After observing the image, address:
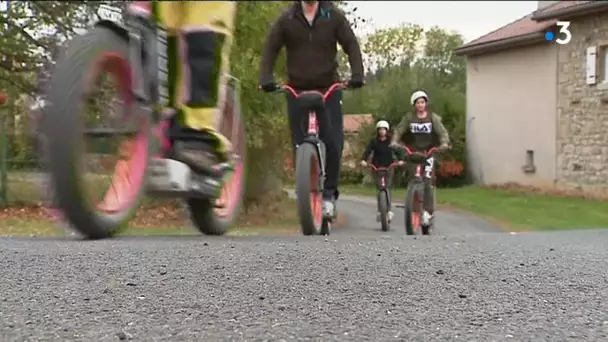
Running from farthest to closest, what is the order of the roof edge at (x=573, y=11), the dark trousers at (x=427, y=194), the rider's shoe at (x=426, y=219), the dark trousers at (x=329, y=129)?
the roof edge at (x=573, y=11)
the dark trousers at (x=427, y=194)
the rider's shoe at (x=426, y=219)
the dark trousers at (x=329, y=129)

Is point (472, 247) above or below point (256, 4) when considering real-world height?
below

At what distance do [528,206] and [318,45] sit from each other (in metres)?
16.7

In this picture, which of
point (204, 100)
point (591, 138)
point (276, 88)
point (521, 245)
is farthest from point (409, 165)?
point (591, 138)

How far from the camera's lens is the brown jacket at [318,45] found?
6.20m

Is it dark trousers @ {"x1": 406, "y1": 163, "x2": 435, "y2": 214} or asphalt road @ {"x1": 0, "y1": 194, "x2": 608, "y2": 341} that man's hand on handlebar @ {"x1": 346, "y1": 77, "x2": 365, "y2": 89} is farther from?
dark trousers @ {"x1": 406, "y1": 163, "x2": 435, "y2": 214}

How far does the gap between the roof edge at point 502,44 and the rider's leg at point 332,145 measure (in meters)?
20.4

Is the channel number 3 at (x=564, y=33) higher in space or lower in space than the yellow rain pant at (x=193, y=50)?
higher

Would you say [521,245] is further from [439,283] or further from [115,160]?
[115,160]

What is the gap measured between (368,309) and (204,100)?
81.8 inches

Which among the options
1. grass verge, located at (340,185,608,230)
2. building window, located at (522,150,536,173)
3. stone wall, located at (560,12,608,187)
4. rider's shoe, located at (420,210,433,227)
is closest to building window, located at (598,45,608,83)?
stone wall, located at (560,12,608,187)

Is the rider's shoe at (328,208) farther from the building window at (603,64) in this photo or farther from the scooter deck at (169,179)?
the building window at (603,64)

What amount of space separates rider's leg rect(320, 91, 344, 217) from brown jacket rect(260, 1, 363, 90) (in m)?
0.16

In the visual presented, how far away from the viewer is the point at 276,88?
6.32 metres

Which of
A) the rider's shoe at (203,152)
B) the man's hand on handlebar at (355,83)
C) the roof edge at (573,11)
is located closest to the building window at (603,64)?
the roof edge at (573,11)
